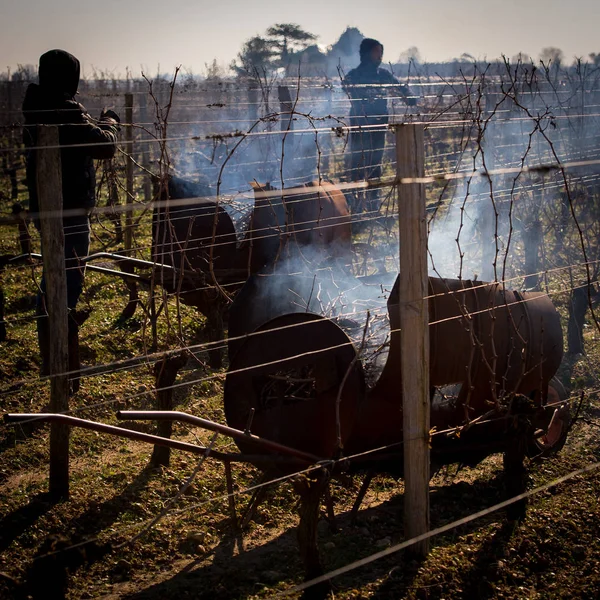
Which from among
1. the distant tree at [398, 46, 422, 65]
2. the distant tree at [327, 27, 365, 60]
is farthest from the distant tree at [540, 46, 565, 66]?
the distant tree at [327, 27, 365, 60]

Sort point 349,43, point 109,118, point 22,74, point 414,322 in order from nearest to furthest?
1. point 414,322
2. point 109,118
3. point 22,74
4. point 349,43

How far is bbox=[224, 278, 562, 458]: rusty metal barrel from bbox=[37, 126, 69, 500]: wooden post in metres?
0.95

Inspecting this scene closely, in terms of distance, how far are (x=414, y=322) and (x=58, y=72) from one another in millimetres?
3409

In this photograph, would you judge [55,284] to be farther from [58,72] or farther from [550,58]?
[550,58]

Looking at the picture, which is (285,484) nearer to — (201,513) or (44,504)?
(201,513)

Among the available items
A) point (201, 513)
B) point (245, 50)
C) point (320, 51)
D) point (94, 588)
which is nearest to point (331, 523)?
point (201, 513)

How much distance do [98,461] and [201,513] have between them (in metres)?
0.95

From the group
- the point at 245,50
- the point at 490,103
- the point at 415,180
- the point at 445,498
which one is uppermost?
the point at 245,50

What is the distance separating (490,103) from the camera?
44.4ft

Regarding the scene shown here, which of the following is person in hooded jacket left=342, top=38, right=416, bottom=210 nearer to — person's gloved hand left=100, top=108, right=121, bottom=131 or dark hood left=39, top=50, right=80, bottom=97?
person's gloved hand left=100, top=108, right=121, bottom=131

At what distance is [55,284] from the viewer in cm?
403

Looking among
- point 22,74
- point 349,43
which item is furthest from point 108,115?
point 349,43

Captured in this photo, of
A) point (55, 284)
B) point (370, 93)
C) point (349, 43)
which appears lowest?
point (55, 284)

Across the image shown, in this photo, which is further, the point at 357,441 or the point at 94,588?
the point at 357,441
